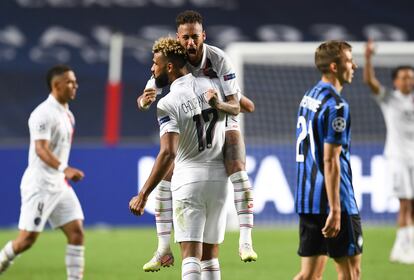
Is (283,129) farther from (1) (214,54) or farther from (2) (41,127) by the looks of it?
(1) (214,54)

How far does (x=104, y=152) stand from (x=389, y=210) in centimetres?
459

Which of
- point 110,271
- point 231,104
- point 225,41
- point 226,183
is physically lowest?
point 110,271

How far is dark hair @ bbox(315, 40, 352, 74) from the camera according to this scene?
19.4ft

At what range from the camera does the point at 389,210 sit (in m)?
14.4

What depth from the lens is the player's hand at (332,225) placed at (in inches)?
223

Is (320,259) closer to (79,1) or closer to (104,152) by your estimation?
(104,152)

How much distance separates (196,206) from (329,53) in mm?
1313

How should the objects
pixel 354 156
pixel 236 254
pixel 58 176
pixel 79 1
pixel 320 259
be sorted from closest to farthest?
pixel 320 259 < pixel 58 176 < pixel 236 254 < pixel 354 156 < pixel 79 1

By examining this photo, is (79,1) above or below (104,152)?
above

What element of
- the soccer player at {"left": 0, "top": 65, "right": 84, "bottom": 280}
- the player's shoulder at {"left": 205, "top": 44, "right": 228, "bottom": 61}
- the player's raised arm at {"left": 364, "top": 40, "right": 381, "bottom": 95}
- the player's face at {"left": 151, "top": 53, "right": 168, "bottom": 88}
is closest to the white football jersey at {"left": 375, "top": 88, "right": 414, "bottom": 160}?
the player's raised arm at {"left": 364, "top": 40, "right": 381, "bottom": 95}

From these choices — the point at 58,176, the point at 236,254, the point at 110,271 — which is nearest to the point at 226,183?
the point at 58,176

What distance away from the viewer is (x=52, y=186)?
27.7 feet

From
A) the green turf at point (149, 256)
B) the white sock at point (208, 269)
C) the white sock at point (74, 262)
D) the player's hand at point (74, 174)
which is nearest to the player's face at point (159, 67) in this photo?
the white sock at point (208, 269)

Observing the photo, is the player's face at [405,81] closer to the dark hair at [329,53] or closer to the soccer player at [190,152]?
the dark hair at [329,53]
